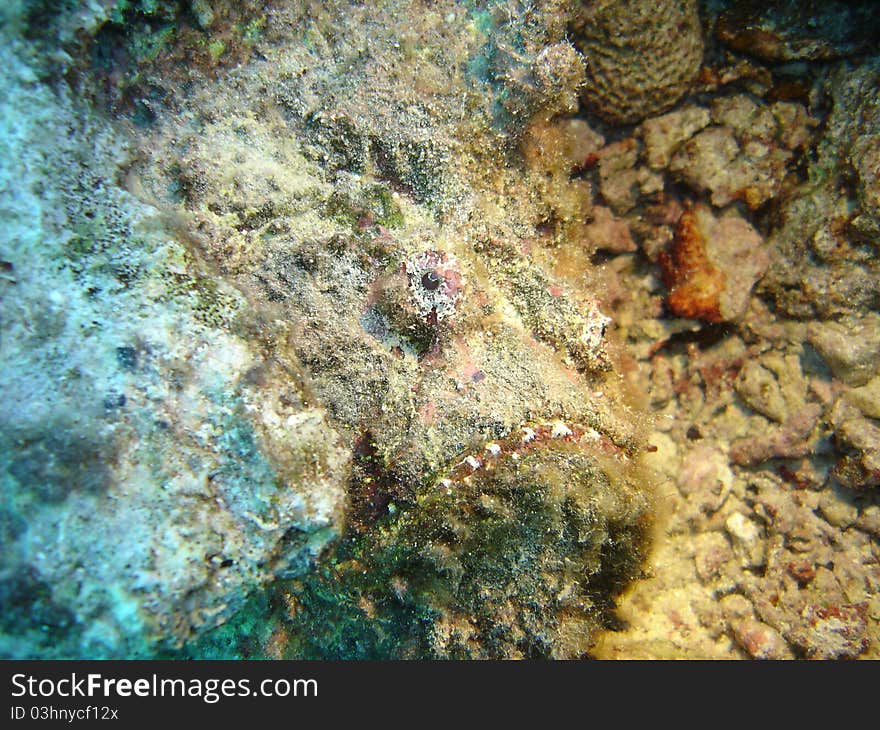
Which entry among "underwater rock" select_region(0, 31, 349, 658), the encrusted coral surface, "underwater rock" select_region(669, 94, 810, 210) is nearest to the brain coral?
the encrusted coral surface

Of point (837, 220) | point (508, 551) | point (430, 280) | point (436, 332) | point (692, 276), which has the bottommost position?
point (508, 551)

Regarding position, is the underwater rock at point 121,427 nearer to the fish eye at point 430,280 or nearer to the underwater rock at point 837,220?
the fish eye at point 430,280

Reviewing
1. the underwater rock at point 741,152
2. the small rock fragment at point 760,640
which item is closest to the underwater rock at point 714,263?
the underwater rock at point 741,152

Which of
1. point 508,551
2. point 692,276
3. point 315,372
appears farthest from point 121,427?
point 692,276

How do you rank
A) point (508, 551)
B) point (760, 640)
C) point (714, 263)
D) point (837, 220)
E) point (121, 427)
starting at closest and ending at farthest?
1. point (121, 427)
2. point (508, 551)
3. point (837, 220)
4. point (760, 640)
5. point (714, 263)

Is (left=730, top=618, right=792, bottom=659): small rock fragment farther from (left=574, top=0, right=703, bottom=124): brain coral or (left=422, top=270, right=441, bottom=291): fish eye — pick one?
(left=574, top=0, right=703, bottom=124): brain coral

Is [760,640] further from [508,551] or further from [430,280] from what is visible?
[430,280]

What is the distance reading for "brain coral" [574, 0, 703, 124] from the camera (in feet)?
10.0

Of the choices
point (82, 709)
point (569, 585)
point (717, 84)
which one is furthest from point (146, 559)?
point (717, 84)

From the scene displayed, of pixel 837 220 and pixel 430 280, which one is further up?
pixel 837 220

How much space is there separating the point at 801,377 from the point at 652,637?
183 cm

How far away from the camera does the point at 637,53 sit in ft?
10.3

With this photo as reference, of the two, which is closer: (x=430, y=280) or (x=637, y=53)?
(x=430, y=280)

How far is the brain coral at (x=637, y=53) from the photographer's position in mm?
3053
